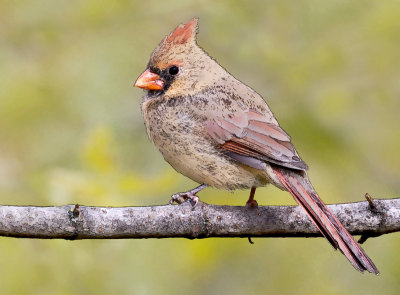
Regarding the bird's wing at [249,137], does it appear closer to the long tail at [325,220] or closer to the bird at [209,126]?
the bird at [209,126]

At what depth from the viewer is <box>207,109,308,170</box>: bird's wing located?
4848 millimetres

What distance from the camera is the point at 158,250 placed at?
578cm

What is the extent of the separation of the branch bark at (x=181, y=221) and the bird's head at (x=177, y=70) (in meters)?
0.81

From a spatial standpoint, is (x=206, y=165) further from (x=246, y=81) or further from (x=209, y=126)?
(x=246, y=81)

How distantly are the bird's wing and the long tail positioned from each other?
11 cm

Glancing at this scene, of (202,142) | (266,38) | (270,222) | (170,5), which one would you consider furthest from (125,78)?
(270,222)

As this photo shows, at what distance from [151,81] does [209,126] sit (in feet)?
1.33

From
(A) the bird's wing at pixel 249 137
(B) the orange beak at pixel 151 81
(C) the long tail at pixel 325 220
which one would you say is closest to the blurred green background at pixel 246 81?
(B) the orange beak at pixel 151 81

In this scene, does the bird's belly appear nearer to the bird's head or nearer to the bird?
the bird

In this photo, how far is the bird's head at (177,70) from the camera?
5109mm

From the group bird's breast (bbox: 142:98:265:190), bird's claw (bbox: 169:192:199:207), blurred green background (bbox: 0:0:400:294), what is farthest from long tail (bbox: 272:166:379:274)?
blurred green background (bbox: 0:0:400:294)

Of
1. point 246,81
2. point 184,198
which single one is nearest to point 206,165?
point 184,198

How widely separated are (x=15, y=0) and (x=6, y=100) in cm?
82

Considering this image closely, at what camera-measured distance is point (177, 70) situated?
16.8 feet
